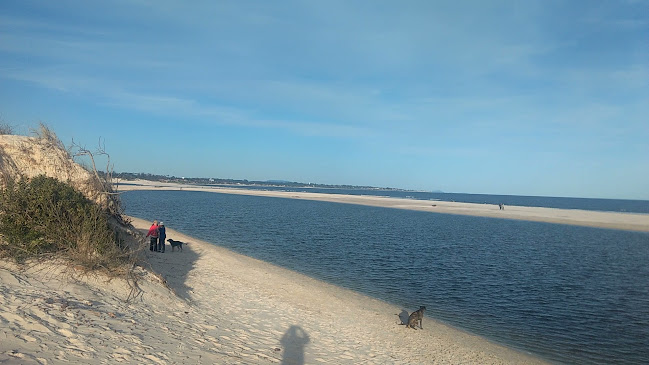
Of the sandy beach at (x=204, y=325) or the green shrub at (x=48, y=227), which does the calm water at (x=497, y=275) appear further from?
the green shrub at (x=48, y=227)

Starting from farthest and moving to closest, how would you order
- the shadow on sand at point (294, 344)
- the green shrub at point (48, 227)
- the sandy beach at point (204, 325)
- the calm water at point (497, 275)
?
the calm water at point (497, 275), the green shrub at point (48, 227), the shadow on sand at point (294, 344), the sandy beach at point (204, 325)

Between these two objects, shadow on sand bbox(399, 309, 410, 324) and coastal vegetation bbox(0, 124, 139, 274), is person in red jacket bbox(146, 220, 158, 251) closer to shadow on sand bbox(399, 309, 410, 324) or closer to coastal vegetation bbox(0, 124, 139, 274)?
coastal vegetation bbox(0, 124, 139, 274)

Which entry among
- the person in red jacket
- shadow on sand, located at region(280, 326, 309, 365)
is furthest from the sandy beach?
the person in red jacket

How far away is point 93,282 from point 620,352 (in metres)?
13.7

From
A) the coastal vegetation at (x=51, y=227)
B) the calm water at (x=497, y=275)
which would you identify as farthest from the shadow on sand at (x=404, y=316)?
the coastal vegetation at (x=51, y=227)

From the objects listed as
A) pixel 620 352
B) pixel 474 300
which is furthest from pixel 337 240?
pixel 620 352

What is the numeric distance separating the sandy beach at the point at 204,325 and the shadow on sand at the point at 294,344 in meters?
0.03

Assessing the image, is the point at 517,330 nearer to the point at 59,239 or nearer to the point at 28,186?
the point at 59,239

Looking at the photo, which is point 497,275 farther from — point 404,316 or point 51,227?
point 51,227

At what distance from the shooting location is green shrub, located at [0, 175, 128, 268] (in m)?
8.29

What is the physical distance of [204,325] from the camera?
28.5 feet

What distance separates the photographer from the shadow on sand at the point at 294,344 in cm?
798

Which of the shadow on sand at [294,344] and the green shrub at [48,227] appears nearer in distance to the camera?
the shadow on sand at [294,344]

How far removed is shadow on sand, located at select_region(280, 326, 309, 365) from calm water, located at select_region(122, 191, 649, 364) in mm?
5476
